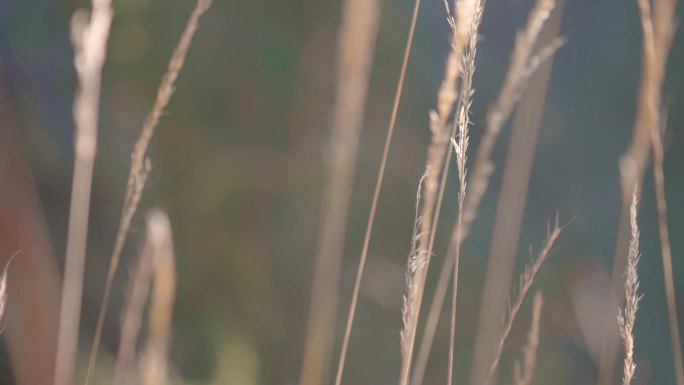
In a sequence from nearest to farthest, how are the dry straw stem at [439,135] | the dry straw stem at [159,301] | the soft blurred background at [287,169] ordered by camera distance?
1. the dry straw stem at [159,301]
2. the dry straw stem at [439,135]
3. the soft blurred background at [287,169]

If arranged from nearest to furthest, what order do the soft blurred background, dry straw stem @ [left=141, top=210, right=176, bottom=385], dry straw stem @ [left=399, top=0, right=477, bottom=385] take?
dry straw stem @ [left=141, top=210, right=176, bottom=385] → dry straw stem @ [left=399, top=0, right=477, bottom=385] → the soft blurred background

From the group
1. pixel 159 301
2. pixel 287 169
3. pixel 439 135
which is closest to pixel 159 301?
pixel 159 301

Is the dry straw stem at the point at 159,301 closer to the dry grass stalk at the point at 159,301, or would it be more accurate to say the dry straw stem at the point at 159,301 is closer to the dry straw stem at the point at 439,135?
the dry grass stalk at the point at 159,301

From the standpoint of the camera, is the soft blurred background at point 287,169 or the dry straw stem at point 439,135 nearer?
the dry straw stem at point 439,135

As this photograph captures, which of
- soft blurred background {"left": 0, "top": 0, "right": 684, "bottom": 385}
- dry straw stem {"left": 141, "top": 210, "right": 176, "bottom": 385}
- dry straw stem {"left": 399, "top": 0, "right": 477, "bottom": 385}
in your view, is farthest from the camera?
soft blurred background {"left": 0, "top": 0, "right": 684, "bottom": 385}

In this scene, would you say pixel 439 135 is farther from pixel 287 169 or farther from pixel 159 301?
pixel 287 169

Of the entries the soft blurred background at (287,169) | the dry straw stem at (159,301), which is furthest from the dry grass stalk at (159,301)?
the soft blurred background at (287,169)

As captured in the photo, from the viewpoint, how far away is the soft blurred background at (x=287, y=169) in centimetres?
264

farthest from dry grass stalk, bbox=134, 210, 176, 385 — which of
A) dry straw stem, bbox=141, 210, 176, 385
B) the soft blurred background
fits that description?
the soft blurred background

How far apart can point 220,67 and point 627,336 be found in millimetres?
1963

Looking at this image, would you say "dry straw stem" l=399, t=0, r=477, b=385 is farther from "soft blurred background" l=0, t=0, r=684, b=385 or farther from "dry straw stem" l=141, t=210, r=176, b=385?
"soft blurred background" l=0, t=0, r=684, b=385

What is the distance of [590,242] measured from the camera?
269 cm

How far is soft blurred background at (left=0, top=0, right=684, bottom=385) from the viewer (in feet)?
8.65

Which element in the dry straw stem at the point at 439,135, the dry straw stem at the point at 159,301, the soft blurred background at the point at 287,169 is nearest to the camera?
the dry straw stem at the point at 159,301
